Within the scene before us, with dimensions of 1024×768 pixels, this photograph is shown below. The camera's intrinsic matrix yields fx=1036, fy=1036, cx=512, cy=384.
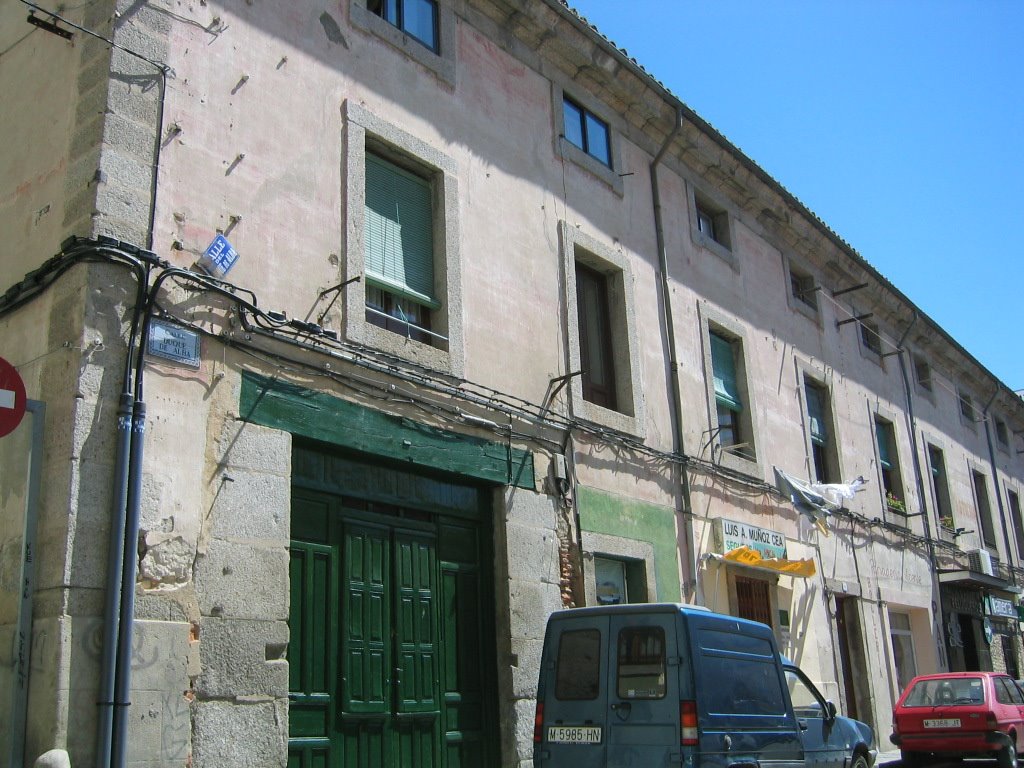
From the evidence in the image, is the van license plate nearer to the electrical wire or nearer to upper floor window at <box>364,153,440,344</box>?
the electrical wire

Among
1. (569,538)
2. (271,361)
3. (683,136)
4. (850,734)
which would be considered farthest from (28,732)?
(683,136)

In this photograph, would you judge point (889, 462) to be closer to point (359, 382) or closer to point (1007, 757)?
point (1007, 757)

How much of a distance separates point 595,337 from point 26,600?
713 cm

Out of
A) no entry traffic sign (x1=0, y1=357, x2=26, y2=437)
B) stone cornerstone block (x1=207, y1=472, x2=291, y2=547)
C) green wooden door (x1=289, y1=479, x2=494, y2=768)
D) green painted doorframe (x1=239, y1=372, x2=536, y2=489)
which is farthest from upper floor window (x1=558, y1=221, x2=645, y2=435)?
no entry traffic sign (x1=0, y1=357, x2=26, y2=437)

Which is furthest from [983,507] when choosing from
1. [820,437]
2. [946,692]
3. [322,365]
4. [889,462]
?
[322,365]

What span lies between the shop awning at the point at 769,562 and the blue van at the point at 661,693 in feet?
13.2

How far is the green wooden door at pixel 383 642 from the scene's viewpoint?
25.3ft

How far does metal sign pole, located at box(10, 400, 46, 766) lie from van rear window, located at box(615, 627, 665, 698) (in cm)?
388

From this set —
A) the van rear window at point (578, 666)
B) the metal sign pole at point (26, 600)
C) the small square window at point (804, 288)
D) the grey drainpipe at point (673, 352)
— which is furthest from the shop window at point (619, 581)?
the small square window at point (804, 288)

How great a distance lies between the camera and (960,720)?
1209 cm

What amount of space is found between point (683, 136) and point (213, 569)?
9.59 m

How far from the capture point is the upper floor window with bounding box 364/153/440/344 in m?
9.13

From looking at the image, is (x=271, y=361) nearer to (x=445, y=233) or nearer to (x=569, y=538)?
(x=445, y=233)

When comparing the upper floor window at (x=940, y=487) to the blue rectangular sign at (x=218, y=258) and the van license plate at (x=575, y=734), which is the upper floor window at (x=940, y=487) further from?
the blue rectangular sign at (x=218, y=258)
